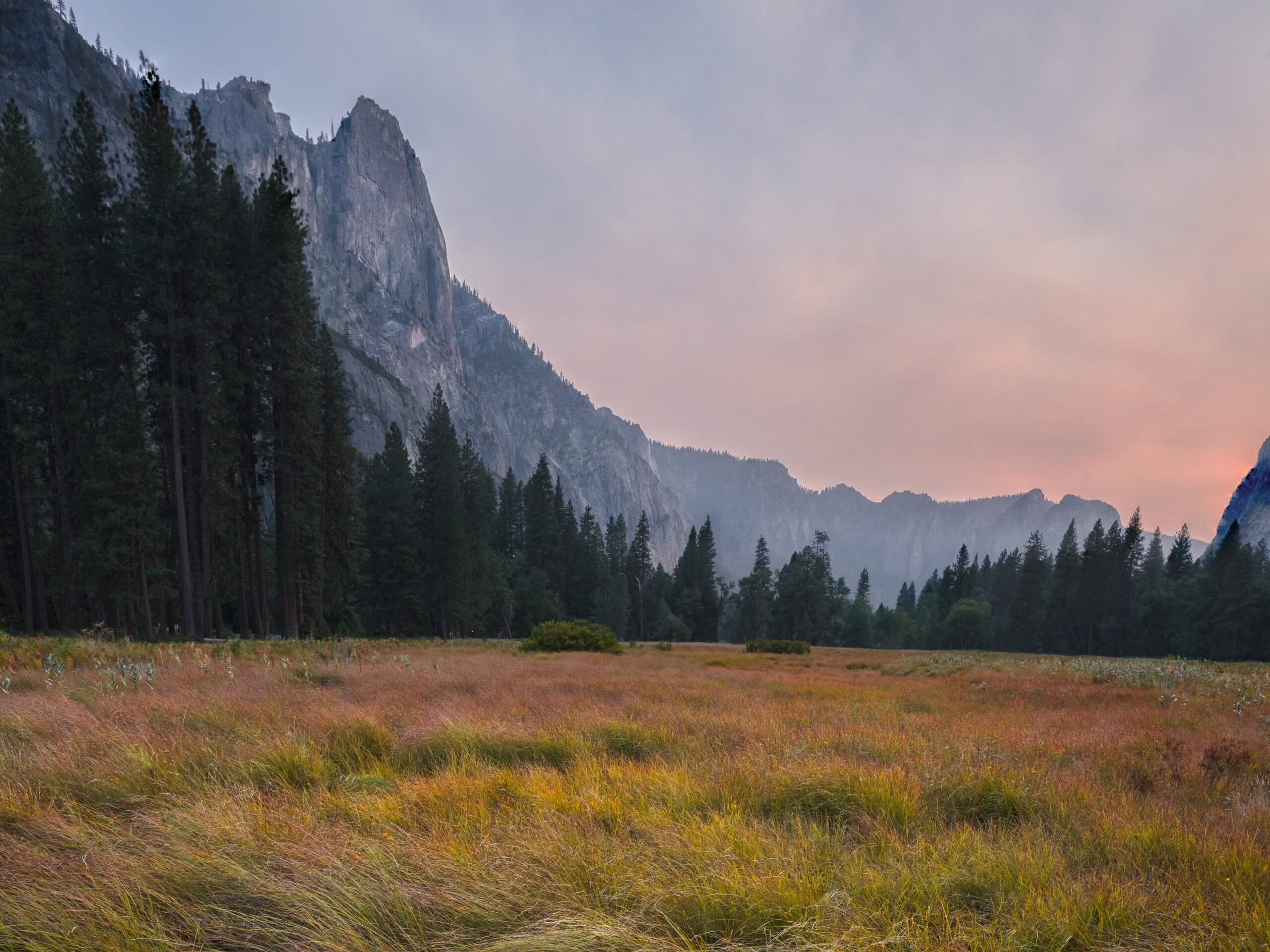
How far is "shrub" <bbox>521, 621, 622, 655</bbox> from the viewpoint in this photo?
76.0 feet

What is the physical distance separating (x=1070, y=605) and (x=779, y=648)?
5181 centimetres

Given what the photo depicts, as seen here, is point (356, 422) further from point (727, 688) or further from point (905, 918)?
point (905, 918)

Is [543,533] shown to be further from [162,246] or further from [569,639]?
[162,246]

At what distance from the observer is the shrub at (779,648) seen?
105 feet

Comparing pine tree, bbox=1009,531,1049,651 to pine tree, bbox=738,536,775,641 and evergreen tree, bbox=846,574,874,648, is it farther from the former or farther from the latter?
pine tree, bbox=738,536,775,641

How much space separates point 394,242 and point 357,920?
215773 mm

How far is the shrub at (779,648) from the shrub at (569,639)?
39.5 feet

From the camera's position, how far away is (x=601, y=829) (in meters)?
3.01

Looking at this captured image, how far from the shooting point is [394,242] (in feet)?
594

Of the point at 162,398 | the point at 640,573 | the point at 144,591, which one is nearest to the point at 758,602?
the point at 640,573

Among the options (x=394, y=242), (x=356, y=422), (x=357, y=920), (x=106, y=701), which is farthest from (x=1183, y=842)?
(x=394, y=242)

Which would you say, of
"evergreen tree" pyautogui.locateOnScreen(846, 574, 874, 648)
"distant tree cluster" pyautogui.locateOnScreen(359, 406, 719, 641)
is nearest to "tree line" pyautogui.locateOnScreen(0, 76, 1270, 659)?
"distant tree cluster" pyautogui.locateOnScreen(359, 406, 719, 641)

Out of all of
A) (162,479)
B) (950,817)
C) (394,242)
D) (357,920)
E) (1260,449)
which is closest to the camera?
(357,920)

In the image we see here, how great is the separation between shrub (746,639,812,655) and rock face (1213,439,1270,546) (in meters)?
82.8
